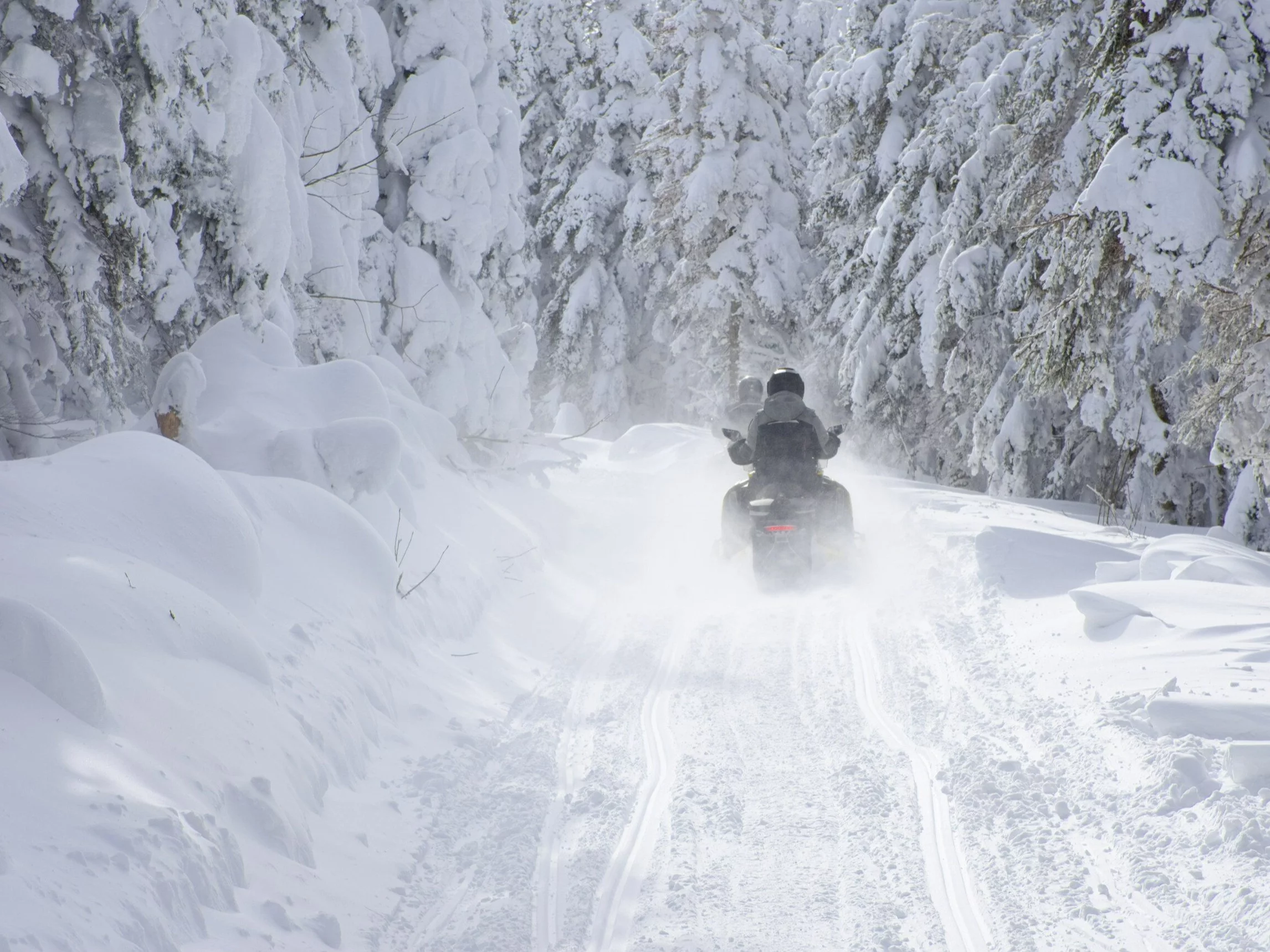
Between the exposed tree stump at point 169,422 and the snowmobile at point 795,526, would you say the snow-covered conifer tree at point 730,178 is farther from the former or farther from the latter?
the exposed tree stump at point 169,422

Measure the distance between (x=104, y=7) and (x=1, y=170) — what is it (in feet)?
5.24

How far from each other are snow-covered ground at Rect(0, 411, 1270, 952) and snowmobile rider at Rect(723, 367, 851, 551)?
5.58 ft

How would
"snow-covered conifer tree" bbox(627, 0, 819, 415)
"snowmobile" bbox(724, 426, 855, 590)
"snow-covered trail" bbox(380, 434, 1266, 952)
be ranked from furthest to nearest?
"snow-covered conifer tree" bbox(627, 0, 819, 415)
"snowmobile" bbox(724, 426, 855, 590)
"snow-covered trail" bbox(380, 434, 1266, 952)

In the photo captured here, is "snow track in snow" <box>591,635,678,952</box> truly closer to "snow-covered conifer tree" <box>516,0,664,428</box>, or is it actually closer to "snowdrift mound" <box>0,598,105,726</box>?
"snowdrift mound" <box>0,598,105,726</box>

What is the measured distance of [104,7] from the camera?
5.81 meters

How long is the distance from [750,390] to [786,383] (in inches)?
110

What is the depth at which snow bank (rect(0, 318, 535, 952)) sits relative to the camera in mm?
3312

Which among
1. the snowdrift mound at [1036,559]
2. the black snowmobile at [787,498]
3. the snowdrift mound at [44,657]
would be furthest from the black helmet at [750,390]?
the snowdrift mound at [44,657]

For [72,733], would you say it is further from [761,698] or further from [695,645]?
[695,645]

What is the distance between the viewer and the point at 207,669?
464 cm

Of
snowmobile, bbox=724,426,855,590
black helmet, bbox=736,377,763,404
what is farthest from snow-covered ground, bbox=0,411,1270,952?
black helmet, bbox=736,377,763,404

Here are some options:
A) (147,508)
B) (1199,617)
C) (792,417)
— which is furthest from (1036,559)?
(147,508)

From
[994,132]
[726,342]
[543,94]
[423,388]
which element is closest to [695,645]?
[423,388]

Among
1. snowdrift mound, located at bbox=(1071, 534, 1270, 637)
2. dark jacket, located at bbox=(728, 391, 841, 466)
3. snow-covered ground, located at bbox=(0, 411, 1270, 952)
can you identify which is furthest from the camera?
dark jacket, located at bbox=(728, 391, 841, 466)
